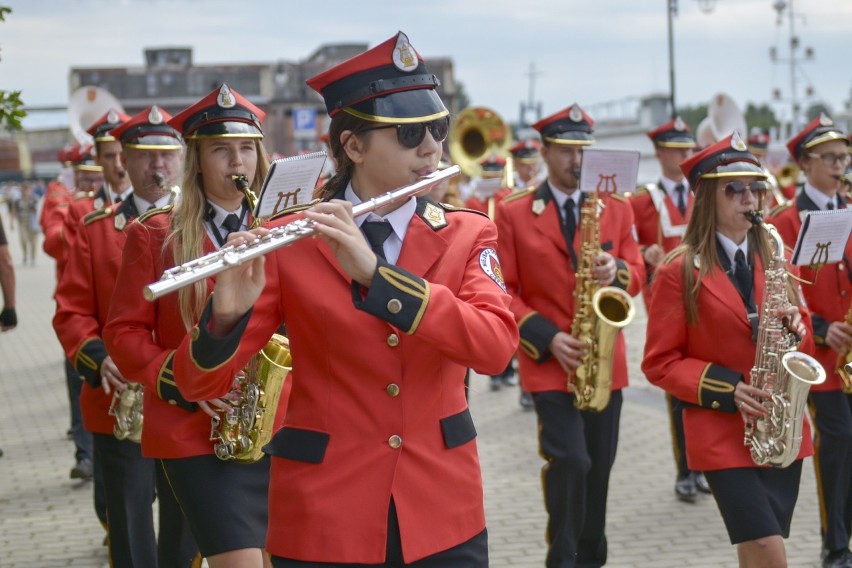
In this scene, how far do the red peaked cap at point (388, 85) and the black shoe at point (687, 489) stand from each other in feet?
18.6

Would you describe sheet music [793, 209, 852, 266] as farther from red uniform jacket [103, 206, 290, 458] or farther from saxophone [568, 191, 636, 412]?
red uniform jacket [103, 206, 290, 458]

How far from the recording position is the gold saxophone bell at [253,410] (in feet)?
→ 15.9

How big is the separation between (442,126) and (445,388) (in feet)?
2.38

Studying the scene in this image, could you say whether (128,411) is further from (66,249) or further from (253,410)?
(66,249)

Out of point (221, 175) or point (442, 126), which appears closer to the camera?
point (442, 126)

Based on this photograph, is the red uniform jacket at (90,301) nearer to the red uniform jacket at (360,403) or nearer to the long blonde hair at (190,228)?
the long blonde hair at (190,228)

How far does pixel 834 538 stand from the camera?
687cm

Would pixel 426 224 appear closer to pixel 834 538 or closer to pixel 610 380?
pixel 610 380

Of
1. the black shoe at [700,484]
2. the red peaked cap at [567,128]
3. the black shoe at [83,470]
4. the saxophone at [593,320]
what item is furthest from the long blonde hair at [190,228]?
the black shoe at [83,470]

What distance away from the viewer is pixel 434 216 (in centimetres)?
362

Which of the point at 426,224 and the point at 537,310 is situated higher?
the point at 426,224

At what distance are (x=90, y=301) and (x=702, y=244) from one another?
2.89 meters

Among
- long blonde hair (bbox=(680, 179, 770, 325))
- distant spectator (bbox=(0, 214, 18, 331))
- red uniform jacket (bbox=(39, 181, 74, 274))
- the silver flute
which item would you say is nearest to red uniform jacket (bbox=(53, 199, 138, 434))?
distant spectator (bbox=(0, 214, 18, 331))

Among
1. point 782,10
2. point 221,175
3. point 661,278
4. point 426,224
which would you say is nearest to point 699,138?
point 661,278
